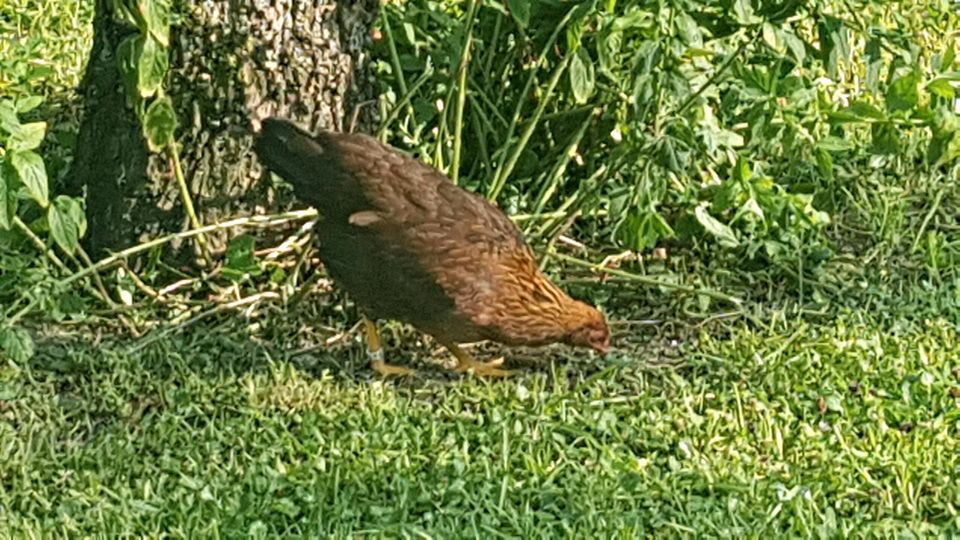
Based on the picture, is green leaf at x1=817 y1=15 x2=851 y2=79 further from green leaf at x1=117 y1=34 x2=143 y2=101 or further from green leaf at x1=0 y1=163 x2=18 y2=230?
green leaf at x1=0 y1=163 x2=18 y2=230

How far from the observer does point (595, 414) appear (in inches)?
216

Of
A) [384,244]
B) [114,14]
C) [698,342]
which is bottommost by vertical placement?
[698,342]

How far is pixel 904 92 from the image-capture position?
571cm

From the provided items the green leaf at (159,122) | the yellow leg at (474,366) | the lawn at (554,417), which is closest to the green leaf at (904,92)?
the lawn at (554,417)

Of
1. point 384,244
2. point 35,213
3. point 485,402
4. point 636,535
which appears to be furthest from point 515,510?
point 35,213

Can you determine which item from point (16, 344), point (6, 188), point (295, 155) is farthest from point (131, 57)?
point (16, 344)

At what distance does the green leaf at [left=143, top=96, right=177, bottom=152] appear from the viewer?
5637 millimetres

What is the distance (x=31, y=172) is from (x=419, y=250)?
1174mm

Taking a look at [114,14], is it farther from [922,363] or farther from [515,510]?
[922,363]

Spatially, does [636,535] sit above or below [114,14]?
below

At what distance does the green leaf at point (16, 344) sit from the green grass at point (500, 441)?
0.22 metres

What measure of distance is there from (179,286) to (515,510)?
1.77m

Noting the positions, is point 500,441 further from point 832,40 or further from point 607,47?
point 832,40

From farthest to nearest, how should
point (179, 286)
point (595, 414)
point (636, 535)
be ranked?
point (179, 286)
point (595, 414)
point (636, 535)
